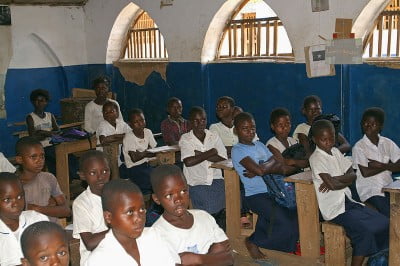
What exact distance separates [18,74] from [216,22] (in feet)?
10.4

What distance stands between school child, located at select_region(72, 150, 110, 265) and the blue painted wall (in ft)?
10.8

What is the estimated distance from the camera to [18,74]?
27.2 feet

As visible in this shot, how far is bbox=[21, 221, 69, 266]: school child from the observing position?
2.06 metres

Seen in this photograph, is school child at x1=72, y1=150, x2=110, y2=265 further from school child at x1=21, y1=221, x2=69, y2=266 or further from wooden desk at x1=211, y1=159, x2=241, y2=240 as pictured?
wooden desk at x1=211, y1=159, x2=241, y2=240

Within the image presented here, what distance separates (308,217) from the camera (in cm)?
396

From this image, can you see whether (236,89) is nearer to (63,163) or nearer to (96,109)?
(96,109)

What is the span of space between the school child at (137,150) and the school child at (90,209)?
219cm

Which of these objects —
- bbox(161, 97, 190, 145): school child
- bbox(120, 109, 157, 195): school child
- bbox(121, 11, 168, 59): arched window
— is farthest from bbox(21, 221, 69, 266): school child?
bbox(121, 11, 168, 59): arched window

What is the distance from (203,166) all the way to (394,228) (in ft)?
5.75

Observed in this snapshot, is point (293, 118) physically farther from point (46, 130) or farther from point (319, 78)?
point (46, 130)

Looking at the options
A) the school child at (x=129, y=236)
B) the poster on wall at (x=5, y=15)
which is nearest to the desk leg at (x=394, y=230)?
the school child at (x=129, y=236)

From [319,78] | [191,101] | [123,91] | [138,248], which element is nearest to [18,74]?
[123,91]

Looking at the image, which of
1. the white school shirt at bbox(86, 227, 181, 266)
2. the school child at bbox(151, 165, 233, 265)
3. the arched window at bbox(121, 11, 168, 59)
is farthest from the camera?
the arched window at bbox(121, 11, 168, 59)

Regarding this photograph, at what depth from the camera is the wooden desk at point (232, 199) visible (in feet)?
14.7
